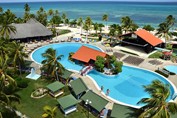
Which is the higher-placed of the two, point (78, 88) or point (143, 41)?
point (143, 41)

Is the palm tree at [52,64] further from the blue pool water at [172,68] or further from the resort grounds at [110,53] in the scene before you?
the blue pool water at [172,68]

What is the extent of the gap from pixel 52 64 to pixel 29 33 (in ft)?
103

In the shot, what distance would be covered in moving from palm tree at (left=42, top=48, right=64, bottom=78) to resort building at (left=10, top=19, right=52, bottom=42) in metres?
28.1

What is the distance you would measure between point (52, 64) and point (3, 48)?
33.1ft

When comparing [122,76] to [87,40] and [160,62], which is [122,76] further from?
[87,40]

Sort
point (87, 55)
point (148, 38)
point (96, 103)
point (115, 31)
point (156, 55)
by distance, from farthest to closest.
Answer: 1. point (115, 31)
2. point (148, 38)
3. point (156, 55)
4. point (87, 55)
5. point (96, 103)

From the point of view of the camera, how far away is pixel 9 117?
1003 inches

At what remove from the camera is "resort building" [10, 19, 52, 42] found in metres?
63.2

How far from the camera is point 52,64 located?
38281 mm

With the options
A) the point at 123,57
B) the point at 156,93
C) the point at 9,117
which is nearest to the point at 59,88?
the point at 9,117

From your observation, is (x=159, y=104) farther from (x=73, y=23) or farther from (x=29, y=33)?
(x=73, y=23)

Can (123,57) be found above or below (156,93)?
below

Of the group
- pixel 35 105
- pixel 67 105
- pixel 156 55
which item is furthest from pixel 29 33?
pixel 67 105

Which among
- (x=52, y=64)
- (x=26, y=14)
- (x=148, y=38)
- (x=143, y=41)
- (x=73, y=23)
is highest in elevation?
(x=26, y=14)
